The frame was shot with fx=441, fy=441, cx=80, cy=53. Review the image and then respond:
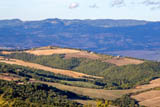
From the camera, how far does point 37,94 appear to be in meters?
136

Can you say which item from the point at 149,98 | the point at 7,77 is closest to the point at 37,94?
the point at 7,77

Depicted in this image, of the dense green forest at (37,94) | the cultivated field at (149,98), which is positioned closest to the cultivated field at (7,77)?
the dense green forest at (37,94)

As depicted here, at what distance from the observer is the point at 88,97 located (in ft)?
521

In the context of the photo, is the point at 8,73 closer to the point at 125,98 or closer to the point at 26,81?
the point at 26,81

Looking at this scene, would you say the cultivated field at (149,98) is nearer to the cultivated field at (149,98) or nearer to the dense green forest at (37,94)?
the cultivated field at (149,98)

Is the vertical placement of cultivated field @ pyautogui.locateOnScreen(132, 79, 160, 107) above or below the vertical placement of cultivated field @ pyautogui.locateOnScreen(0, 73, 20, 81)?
below

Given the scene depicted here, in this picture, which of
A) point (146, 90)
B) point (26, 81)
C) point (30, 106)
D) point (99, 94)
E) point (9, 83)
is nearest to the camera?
point (30, 106)

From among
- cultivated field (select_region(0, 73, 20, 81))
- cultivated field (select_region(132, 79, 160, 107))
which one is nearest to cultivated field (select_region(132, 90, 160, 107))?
cultivated field (select_region(132, 79, 160, 107))

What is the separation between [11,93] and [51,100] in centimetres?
1501

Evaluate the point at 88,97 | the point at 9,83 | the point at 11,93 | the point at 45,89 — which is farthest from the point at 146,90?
the point at 11,93

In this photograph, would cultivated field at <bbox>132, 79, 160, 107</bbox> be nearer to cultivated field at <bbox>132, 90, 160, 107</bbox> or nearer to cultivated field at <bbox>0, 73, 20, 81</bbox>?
cultivated field at <bbox>132, 90, 160, 107</bbox>

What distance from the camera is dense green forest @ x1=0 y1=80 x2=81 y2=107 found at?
396 ft

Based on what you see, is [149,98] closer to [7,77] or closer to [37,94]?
[37,94]

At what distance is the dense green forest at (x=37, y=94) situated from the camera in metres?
121
